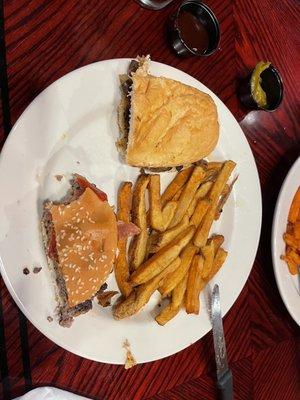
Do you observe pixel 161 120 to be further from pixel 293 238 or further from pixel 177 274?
pixel 293 238

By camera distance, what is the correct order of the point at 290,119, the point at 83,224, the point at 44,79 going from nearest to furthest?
the point at 83,224
the point at 44,79
the point at 290,119

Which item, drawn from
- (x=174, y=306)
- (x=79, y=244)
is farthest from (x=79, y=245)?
(x=174, y=306)

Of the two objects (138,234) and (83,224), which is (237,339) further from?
(83,224)

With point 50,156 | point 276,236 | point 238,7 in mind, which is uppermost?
point 238,7

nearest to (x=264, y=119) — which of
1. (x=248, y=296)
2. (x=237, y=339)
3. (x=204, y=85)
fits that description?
(x=204, y=85)

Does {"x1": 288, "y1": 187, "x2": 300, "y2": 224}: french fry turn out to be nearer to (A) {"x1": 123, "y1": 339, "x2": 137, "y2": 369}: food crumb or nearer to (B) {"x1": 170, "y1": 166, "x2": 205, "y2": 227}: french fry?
(B) {"x1": 170, "y1": 166, "x2": 205, "y2": 227}: french fry

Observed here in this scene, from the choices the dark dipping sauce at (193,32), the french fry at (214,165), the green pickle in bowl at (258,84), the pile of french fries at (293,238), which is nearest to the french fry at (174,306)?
the french fry at (214,165)
